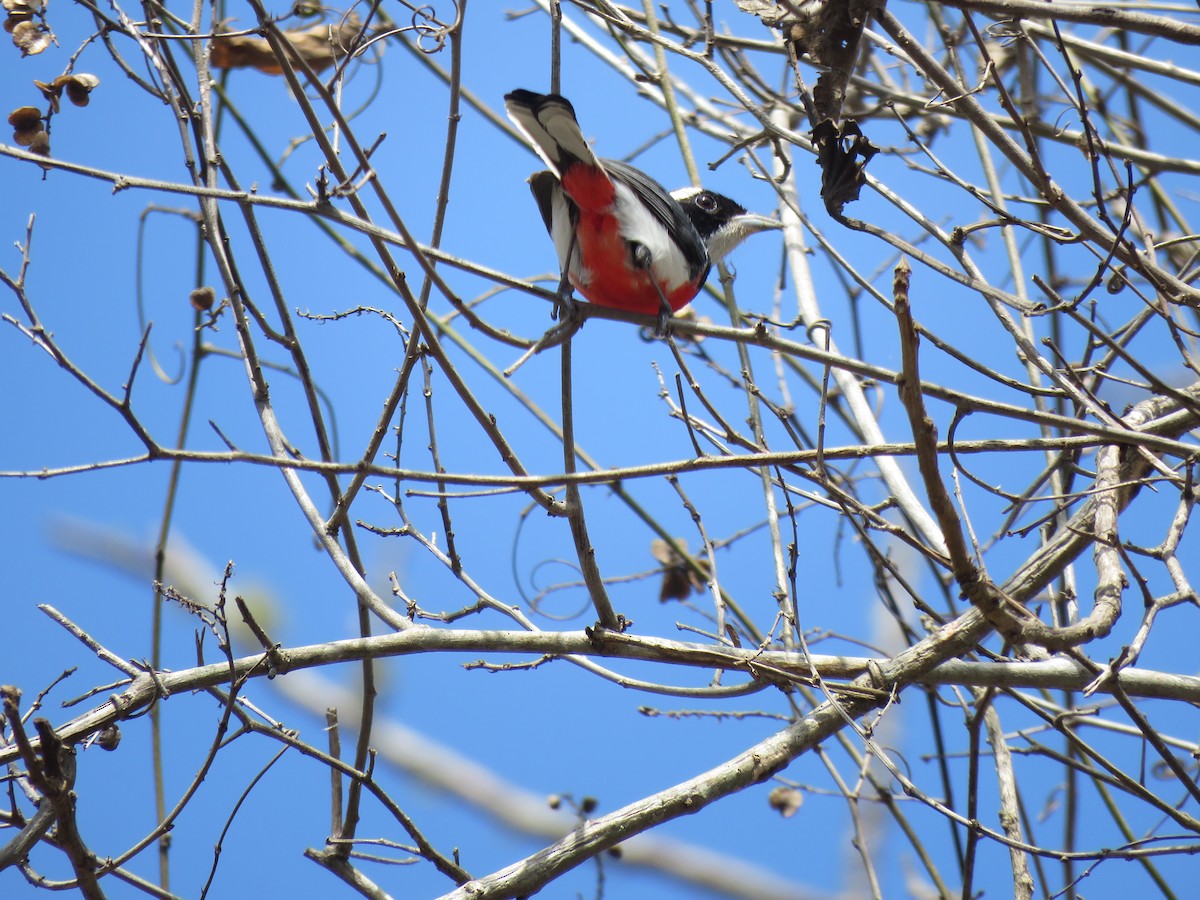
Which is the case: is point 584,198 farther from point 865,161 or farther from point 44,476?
point 44,476

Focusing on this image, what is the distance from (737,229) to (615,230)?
1.04 m

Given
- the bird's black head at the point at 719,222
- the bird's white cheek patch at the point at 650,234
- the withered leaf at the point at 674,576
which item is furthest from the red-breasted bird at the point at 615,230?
the withered leaf at the point at 674,576

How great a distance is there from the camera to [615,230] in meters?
3.81

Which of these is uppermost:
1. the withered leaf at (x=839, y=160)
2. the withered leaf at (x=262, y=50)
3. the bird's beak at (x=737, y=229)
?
the bird's beak at (x=737, y=229)

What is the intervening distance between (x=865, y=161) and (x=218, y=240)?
161cm

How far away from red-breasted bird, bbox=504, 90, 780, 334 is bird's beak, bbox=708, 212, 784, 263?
0.46m

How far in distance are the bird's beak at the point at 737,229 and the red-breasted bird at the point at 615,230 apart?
0.46m

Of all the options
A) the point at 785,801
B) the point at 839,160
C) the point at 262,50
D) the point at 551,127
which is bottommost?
the point at 785,801

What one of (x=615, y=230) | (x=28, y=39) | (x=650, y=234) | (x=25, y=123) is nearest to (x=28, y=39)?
(x=28, y=39)

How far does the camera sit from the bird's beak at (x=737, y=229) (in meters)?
4.65

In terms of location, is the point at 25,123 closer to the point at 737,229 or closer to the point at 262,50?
the point at 262,50

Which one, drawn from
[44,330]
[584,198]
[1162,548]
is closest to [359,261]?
[584,198]

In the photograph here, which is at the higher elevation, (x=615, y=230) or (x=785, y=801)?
(x=615, y=230)

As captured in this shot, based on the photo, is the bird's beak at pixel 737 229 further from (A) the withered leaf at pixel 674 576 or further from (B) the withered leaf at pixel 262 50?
(B) the withered leaf at pixel 262 50
